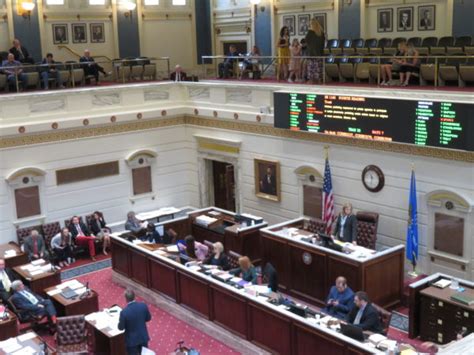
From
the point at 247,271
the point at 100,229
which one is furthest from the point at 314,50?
the point at 100,229

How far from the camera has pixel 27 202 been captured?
50.0 ft

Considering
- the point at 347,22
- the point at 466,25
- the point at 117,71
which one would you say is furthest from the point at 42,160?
the point at 466,25

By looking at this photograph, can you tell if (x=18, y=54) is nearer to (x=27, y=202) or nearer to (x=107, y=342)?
(x=27, y=202)

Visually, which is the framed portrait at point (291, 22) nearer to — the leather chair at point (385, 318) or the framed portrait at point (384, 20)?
the framed portrait at point (384, 20)

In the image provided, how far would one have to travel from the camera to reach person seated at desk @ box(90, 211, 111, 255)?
15648mm

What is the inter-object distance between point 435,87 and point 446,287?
4356mm

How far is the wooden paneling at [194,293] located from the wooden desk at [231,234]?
2.37 meters

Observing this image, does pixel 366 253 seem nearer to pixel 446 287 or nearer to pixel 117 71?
pixel 446 287

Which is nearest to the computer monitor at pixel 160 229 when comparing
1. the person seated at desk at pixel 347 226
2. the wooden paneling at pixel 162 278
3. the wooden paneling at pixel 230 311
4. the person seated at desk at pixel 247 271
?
the wooden paneling at pixel 162 278

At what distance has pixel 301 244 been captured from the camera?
12406 mm

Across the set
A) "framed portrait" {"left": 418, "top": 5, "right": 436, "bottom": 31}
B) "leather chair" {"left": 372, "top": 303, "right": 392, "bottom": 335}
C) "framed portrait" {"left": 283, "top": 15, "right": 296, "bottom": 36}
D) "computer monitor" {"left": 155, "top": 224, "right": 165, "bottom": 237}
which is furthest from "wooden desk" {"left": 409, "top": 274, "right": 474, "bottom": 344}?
"framed portrait" {"left": 283, "top": 15, "right": 296, "bottom": 36}

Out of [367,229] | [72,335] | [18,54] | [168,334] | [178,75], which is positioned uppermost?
[18,54]

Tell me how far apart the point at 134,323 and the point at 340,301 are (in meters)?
3.27

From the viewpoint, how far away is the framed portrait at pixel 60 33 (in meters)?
19.4
